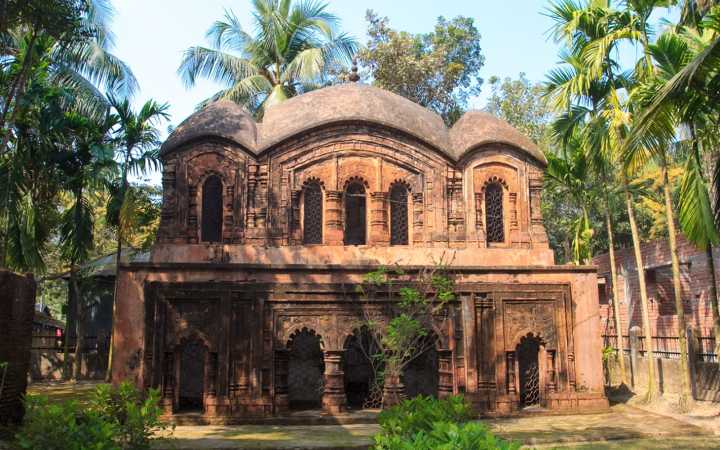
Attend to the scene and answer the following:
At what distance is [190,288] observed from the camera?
44.6ft

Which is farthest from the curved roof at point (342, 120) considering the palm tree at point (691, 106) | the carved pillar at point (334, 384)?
the carved pillar at point (334, 384)

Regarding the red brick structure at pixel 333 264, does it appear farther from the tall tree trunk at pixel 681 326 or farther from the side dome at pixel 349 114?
the tall tree trunk at pixel 681 326

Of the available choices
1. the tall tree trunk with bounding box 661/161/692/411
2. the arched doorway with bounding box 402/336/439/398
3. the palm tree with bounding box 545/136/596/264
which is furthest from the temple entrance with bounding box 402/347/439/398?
the palm tree with bounding box 545/136/596/264

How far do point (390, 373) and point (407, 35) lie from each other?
17.6 metres

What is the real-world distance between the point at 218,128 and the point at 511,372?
8.28 metres

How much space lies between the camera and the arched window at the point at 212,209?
15141mm

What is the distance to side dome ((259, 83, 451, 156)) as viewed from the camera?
15320 mm

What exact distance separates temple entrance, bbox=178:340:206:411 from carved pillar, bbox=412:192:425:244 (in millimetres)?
5281

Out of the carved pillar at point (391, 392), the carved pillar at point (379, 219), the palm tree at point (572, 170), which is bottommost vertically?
the carved pillar at point (391, 392)

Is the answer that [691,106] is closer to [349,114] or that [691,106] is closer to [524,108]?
[349,114]

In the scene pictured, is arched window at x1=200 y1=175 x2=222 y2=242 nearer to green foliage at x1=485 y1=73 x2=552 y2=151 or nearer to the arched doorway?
the arched doorway

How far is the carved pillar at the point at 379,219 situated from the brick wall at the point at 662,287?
8.36 meters

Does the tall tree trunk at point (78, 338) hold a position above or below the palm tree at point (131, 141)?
below

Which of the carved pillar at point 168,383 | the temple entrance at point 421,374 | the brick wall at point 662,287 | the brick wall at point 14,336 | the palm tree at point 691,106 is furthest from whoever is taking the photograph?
the brick wall at point 662,287
